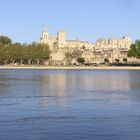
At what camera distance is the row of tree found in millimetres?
151250

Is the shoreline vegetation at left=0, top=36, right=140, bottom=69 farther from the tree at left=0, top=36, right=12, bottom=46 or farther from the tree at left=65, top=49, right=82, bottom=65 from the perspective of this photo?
the tree at left=65, top=49, right=82, bottom=65

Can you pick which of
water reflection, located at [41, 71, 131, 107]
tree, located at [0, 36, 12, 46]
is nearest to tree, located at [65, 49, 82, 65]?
tree, located at [0, 36, 12, 46]

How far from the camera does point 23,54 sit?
153 metres

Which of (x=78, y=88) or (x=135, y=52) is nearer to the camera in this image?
(x=78, y=88)

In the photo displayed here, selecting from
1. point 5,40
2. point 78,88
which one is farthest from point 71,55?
point 78,88

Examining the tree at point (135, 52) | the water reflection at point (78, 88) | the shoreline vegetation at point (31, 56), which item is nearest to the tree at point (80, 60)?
the shoreline vegetation at point (31, 56)

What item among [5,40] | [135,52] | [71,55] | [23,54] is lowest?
[23,54]

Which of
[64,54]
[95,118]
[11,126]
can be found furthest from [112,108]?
[64,54]

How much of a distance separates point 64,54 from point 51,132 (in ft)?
555

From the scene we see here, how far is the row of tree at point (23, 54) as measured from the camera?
151 meters

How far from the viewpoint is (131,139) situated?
1542 cm

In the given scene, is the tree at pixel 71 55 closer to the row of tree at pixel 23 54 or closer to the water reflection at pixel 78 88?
the row of tree at pixel 23 54

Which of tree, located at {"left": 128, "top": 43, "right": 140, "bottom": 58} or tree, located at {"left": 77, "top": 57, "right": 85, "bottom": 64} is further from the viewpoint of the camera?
tree, located at {"left": 77, "top": 57, "right": 85, "bottom": 64}

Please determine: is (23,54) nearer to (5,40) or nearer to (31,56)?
(31,56)
